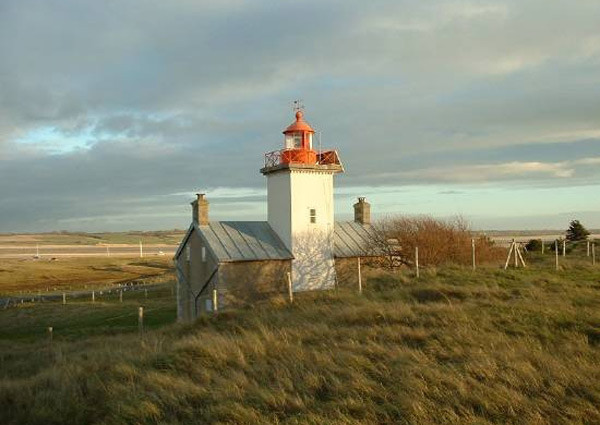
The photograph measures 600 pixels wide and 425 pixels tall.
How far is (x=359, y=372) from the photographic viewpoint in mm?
8414

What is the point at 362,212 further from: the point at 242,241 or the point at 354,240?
the point at 242,241

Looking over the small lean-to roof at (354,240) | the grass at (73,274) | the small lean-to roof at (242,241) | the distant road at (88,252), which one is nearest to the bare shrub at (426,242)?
the small lean-to roof at (354,240)

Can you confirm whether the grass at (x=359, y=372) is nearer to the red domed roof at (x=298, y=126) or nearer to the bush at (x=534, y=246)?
the red domed roof at (x=298, y=126)

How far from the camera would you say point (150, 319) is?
2903 centimetres

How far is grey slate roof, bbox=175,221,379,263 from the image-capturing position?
2495 centimetres

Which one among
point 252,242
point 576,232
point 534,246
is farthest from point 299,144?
point 576,232

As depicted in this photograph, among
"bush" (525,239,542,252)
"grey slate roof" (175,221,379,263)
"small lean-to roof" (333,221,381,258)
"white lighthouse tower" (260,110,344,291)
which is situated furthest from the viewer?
"bush" (525,239,542,252)

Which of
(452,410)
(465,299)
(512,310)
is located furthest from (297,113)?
(452,410)

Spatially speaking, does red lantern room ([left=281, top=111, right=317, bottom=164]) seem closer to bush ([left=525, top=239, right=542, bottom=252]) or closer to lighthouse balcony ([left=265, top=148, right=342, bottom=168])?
lighthouse balcony ([left=265, top=148, right=342, bottom=168])

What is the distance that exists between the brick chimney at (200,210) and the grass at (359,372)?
1235 centimetres

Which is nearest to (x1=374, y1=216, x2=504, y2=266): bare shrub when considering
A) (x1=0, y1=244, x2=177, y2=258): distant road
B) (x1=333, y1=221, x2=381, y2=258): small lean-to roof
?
(x1=333, y1=221, x2=381, y2=258): small lean-to roof

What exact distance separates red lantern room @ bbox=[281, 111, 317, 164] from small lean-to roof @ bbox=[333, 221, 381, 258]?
4.53 m

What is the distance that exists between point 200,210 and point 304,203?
15.6 feet

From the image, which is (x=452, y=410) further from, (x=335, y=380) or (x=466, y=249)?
(x=466, y=249)
